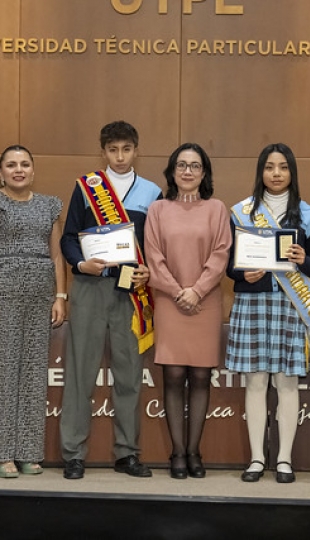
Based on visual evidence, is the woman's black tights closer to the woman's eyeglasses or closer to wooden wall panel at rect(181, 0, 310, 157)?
the woman's eyeglasses

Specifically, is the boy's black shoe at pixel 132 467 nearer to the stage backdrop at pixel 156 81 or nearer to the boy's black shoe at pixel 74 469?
the boy's black shoe at pixel 74 469

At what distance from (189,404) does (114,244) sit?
789 mm

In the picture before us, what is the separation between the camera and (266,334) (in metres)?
4.00

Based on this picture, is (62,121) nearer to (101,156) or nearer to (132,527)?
(101,156)

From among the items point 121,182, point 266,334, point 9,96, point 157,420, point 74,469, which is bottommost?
point 74,469

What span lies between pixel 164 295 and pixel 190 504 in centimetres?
95

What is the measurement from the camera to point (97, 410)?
4.29 metres

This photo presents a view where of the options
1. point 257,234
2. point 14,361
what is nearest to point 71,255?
point 14,361

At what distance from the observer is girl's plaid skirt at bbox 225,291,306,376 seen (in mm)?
3967

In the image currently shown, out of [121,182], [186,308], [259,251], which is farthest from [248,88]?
[186,308]

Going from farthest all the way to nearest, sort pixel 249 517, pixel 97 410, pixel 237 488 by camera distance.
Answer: pixel 97 410 < pixel 237 488 < pixel 249 517

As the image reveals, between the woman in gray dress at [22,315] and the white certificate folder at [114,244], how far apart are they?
245 mm

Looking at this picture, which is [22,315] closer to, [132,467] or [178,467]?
[132,467]

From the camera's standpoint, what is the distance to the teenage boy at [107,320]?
4094 millimetres
